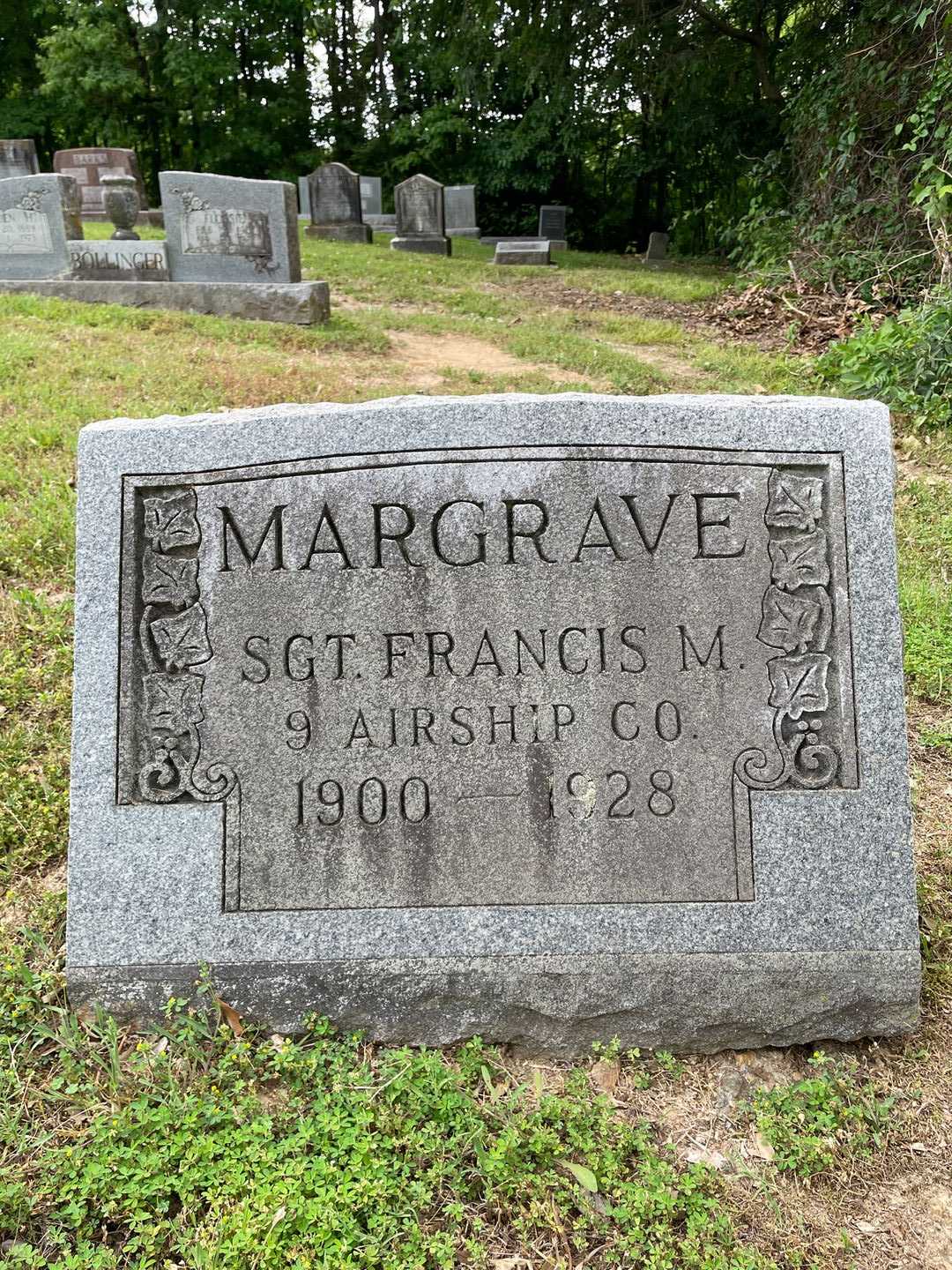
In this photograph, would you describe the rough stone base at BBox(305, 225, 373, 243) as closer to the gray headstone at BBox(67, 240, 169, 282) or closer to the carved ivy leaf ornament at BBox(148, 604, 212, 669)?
the gray headstone at BBox(67, 240, 169, 282)

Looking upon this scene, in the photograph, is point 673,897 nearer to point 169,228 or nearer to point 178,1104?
point 178,1104

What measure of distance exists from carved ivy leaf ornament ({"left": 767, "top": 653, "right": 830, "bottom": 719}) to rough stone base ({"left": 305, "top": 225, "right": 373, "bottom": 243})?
58.0ft

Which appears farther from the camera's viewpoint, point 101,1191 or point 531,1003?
point 531,1003

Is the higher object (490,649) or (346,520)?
(346,520)

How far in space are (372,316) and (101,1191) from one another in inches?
376

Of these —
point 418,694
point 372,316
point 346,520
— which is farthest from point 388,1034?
point 372,316

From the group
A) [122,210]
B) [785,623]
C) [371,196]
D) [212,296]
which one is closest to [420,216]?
[371,196]

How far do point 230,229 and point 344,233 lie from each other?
29.3 ft

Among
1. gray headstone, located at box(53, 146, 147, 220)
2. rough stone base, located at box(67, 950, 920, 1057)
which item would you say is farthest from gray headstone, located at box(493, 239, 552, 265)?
rough stone base, located at box(67, 950, 920, 1057)

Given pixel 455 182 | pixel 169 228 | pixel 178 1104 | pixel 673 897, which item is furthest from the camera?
pixel 455 182

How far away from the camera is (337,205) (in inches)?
711

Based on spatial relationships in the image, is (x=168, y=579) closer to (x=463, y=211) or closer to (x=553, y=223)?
(x=553, y=223)

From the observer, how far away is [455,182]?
24.6 m

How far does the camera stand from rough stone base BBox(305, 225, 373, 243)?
711 inches
